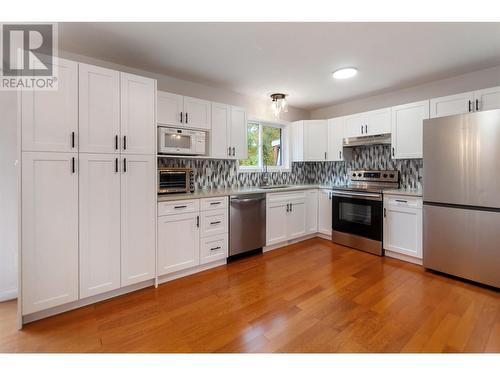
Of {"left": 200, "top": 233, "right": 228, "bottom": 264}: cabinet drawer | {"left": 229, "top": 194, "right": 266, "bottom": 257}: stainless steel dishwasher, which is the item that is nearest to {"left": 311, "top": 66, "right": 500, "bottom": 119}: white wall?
{"left": 229, "top": 194, "right": 266, "bottom": 257}: stainless steel dishwasher

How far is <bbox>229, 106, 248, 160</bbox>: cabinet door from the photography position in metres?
3.53

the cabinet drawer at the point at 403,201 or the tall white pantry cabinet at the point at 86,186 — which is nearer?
the tall white pantry cabinet at the point at 86,186

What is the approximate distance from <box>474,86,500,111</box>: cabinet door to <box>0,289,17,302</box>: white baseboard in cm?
519

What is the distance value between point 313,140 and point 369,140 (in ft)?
3.14

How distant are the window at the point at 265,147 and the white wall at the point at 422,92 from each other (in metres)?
1.08

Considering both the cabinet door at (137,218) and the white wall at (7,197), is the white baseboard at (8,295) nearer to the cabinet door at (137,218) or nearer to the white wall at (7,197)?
the white wall at (7,197)

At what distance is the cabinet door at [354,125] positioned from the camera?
3.85 m

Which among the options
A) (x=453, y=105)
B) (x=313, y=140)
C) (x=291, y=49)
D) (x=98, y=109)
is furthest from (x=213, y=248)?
(x=453, y=105)

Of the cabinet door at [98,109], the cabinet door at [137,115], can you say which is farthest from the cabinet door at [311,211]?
the cabinet door at [98,109]

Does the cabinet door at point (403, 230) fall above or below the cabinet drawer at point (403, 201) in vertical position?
below

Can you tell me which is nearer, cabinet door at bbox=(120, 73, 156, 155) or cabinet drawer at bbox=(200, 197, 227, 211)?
cabinet door at bbox=(120, 73, 156, 155)

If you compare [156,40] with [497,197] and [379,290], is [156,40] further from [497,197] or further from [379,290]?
[497,197]

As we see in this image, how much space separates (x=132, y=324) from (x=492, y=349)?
2.56m

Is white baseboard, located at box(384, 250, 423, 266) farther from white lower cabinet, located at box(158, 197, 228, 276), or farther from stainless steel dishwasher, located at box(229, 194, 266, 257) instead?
white lower cabinet, located at box(158, 197, 228, 276)
